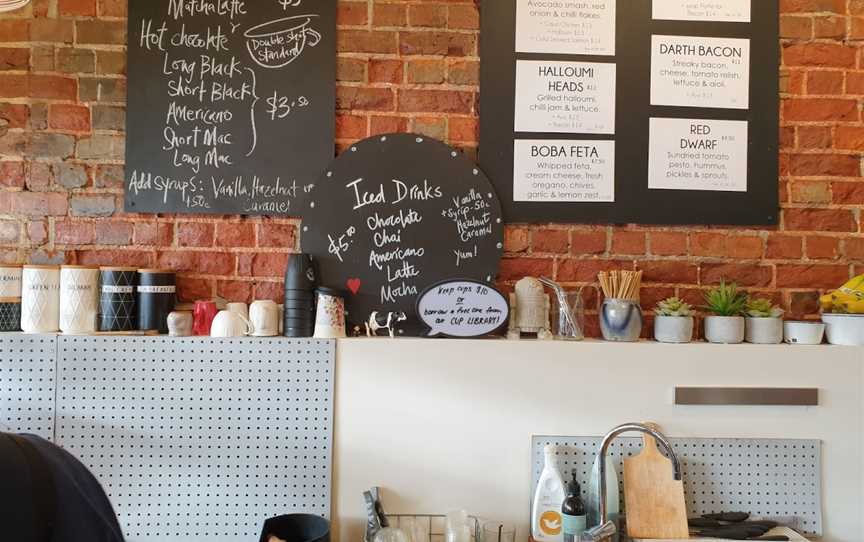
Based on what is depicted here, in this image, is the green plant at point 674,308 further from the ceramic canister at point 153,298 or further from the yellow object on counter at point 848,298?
the ceramic canister at point 153,298

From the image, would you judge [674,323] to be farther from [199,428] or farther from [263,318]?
[199,428]

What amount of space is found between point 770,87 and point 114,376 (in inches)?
90.4

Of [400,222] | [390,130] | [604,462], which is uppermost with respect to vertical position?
[390,130]

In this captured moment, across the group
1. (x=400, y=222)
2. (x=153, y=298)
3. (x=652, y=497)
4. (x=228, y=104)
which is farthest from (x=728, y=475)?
(x=228, y=104)

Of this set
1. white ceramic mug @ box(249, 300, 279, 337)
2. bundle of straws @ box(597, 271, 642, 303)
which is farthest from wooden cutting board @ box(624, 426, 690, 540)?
white ceramic mug @ box(249, 300, 279, 337)

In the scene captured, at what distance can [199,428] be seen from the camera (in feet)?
5.90

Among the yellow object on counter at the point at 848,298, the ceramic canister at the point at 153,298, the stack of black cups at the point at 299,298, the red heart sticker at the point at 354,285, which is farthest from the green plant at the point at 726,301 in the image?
the ceramic canister at the point at 153,298

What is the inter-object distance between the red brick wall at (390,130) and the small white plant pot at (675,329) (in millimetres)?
153

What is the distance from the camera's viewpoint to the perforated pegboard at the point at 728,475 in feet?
6.01

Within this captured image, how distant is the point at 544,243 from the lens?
1.99 metres

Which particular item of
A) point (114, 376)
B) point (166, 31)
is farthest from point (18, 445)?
point (166, 31)

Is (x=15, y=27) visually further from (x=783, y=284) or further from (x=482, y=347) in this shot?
(x=783, y=284)

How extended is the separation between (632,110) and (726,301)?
69cm

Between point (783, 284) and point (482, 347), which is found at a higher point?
point (783, 284)
